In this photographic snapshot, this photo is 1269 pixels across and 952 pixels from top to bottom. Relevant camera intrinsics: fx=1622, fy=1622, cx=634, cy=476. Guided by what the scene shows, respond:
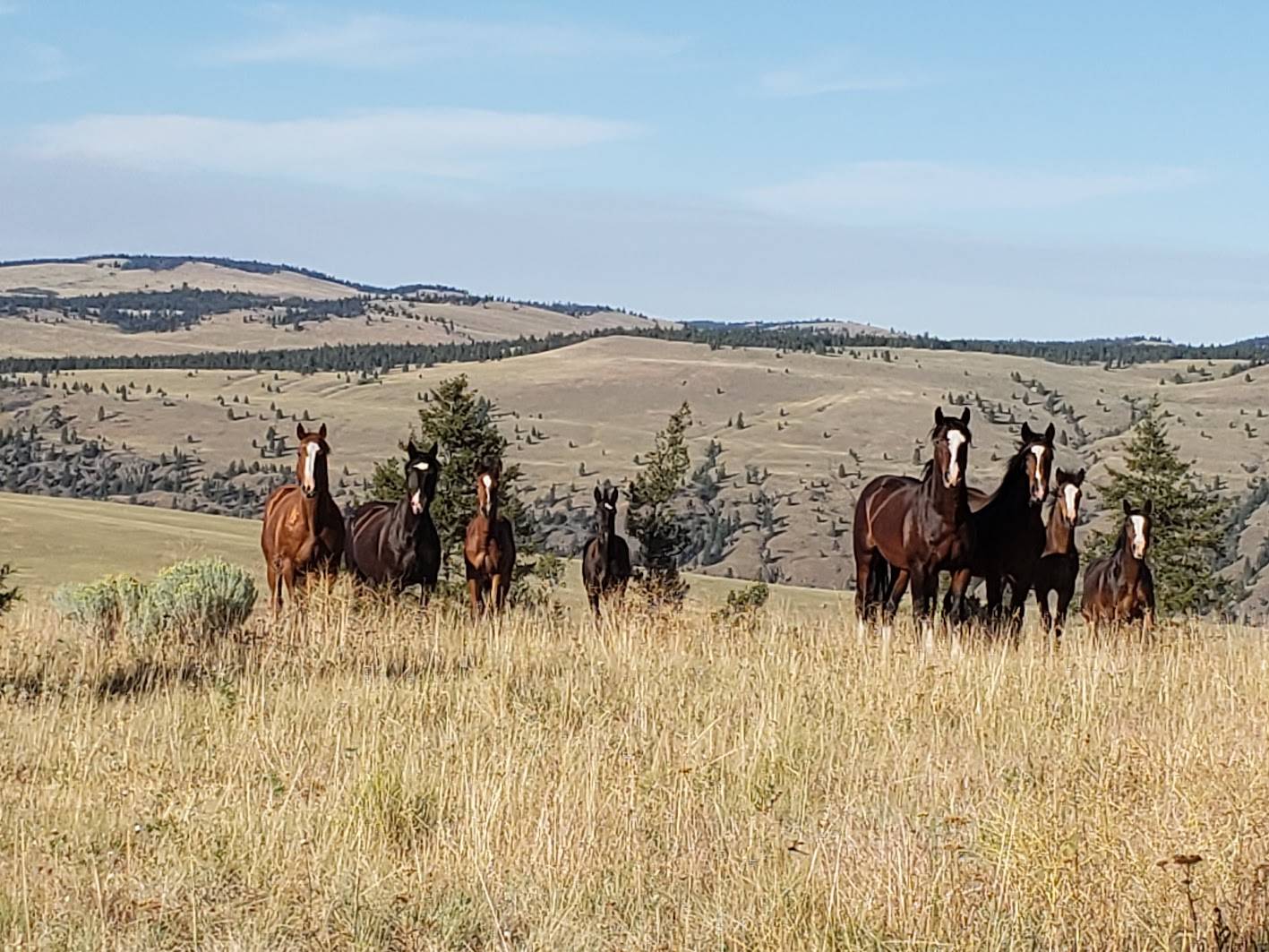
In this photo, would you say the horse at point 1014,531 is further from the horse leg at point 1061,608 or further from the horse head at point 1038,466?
the horse leg at point 1061,608

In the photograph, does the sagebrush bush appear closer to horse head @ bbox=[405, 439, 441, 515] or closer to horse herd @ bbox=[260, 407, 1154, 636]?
horse herd @ bbox=[260, 407, 1154, 636]

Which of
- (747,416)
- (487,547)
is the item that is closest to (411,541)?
(487,547)

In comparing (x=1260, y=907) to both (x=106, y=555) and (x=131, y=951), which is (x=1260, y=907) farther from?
(x=106, y=555)

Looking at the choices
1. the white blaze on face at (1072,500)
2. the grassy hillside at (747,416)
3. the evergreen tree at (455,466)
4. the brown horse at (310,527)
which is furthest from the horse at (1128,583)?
the grassy hillside at (747,416)

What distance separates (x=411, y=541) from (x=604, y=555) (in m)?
5.73

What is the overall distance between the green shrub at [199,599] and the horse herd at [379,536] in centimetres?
42

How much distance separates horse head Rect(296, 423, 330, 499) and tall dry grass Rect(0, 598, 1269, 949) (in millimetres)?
4325

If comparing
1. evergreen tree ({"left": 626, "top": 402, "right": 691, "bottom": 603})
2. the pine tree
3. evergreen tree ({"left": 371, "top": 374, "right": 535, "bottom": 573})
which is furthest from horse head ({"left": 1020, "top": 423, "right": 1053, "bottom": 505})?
evergreen tree ({"left": 626, "top": 402, "right": 691, "bottom": 603})

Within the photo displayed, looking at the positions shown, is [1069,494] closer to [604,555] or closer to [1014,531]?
[1014,531]

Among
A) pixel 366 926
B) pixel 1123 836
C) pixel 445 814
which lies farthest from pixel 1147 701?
pixel 366 926

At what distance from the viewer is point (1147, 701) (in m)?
10.5

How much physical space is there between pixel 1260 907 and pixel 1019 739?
3.47m

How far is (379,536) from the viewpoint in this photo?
62.8ft

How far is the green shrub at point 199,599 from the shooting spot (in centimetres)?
1498
